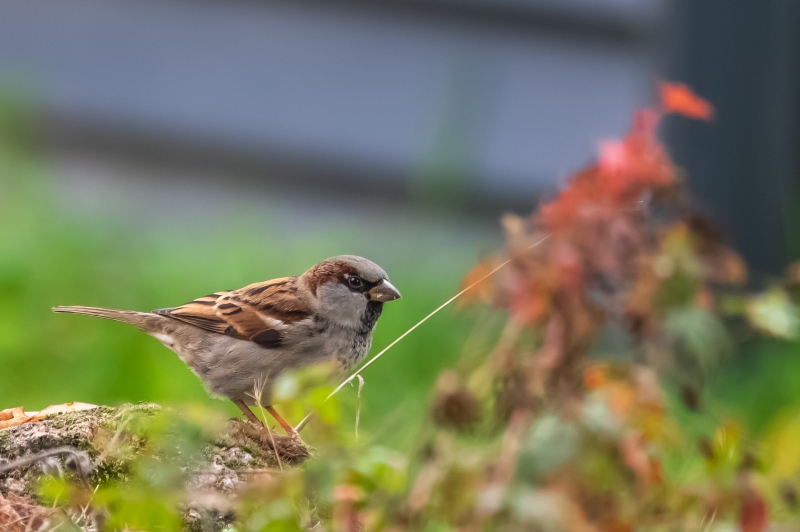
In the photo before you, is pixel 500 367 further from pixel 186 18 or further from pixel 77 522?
pixel 186 18

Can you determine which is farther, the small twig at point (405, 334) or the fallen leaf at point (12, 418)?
the fallen leaf at point (12, 418)

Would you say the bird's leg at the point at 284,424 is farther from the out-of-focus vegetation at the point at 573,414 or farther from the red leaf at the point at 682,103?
the red leaf at the point at 682,103

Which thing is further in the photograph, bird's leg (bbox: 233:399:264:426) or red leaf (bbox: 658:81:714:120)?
bird's leg (bbox: 233:399:264:426)

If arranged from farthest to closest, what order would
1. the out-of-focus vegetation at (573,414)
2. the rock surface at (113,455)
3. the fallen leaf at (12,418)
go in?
the fallen leaf at (12,418)
the rock surface at (113,455)
the out-of-focus vegetation at (573,414)

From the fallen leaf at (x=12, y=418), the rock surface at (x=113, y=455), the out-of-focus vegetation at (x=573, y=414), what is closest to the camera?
the out-of-focus vegetation at (x=573, y=414)

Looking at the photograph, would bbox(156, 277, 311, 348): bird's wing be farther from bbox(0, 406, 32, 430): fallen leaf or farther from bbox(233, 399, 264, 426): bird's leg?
bbox(0, 406, 32, 430): fallen leaf

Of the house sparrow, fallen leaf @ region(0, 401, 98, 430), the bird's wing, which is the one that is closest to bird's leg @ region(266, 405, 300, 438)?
the house sparrow

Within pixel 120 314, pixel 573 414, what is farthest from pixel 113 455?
pixel 573 414

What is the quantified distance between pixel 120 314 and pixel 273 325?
0.20 meters

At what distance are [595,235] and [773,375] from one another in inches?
85.4

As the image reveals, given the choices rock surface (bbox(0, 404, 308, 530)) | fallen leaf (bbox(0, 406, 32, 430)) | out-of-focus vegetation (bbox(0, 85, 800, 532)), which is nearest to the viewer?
out-of-focus vegetation (bbox(0, 85, 800, 532))

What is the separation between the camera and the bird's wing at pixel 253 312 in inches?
49.1

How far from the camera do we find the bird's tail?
1104 mm

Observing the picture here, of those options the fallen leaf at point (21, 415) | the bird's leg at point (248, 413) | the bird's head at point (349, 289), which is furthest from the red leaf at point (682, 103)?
the fallen leaf at point (21, 415)
